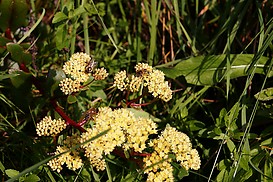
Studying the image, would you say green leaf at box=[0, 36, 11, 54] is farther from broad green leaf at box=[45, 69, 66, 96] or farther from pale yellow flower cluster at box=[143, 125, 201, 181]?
pale yellow flower cluster at box=[143, 125, 201, 181]

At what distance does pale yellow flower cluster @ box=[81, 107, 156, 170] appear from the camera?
2.16 metres

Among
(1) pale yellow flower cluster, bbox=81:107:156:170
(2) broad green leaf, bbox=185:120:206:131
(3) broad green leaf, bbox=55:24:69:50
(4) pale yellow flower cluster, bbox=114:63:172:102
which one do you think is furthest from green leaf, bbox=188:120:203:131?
(3) broad green leaf, bbox=55:24:69:50

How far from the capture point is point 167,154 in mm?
2266

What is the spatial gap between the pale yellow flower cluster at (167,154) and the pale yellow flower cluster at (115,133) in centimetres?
7

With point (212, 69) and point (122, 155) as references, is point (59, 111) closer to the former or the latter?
point (122, 155)

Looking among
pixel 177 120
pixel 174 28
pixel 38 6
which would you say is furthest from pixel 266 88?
pixel 38 6

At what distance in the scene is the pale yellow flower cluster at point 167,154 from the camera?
2.22 meters

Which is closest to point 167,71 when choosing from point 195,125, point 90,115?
point 195,125

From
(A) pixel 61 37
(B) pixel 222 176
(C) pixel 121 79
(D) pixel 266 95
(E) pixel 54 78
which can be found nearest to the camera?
(C) pixel 121 79

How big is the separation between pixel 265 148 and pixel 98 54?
143 centimetres

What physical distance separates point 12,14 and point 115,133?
1.19m

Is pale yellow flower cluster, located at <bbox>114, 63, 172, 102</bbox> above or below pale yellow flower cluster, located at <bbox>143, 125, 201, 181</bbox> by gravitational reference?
above

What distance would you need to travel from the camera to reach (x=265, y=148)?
2.79 m

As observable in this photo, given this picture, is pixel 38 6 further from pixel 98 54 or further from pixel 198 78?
pixel 198 78
